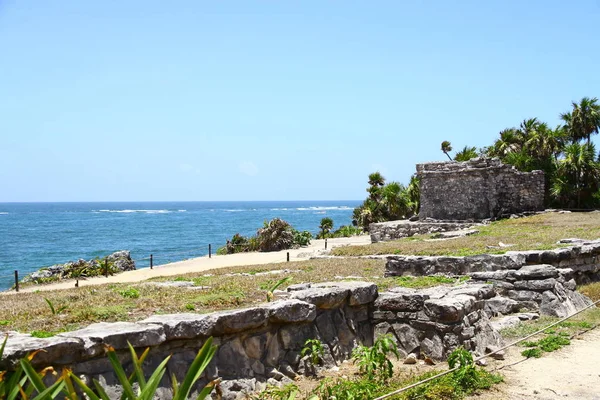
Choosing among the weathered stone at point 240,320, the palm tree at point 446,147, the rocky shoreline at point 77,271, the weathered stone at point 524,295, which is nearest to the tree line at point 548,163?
the palm tree at point 446,147

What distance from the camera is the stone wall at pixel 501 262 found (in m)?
12.8

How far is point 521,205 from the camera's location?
1287 inches

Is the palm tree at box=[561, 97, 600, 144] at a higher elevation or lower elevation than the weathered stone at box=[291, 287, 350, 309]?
higher

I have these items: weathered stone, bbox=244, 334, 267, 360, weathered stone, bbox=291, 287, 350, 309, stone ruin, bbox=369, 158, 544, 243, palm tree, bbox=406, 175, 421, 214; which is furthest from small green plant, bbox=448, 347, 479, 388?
palm tree, bbox=406, 175, 421, 214

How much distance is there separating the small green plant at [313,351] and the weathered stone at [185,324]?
1481mm

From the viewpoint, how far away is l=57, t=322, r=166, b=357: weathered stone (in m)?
5.35

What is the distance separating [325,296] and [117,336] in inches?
122

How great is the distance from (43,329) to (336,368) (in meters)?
3.59

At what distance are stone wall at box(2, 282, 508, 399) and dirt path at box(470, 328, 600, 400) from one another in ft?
2.22

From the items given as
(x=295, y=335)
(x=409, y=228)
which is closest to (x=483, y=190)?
(x=409, y=228)

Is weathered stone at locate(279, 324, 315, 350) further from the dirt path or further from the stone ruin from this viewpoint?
the stone ruin

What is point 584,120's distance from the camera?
38.8 m

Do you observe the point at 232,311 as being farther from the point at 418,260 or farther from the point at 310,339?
the point at 418,260

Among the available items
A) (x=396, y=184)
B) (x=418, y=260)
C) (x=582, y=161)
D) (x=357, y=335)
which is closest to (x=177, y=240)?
(x=396, y=184)
